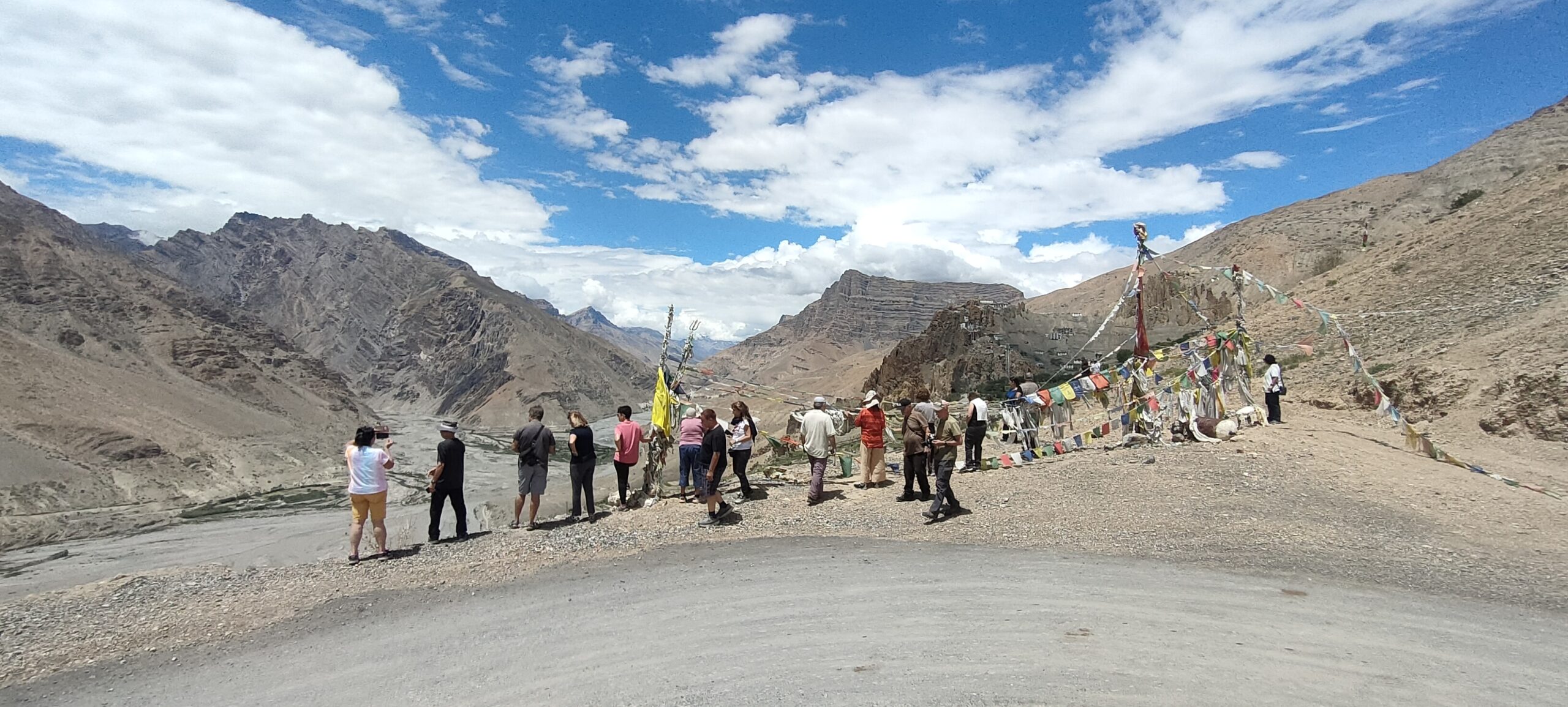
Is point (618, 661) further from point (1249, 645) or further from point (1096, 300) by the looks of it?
point (1096, 300)

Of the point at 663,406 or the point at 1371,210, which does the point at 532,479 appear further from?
the point at 1371,210

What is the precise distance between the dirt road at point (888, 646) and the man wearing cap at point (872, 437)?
3734mm

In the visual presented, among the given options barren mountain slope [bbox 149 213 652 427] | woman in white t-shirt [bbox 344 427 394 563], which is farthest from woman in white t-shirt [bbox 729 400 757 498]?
barren mountain slope [bbox 149 213 652 427]

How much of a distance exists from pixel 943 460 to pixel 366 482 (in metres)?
7.22

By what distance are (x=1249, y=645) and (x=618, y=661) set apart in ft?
15.9

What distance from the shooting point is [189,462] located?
57.0 m

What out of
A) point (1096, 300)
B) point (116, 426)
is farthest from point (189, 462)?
point (1096, 300)

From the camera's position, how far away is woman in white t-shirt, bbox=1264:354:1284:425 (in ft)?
45.6

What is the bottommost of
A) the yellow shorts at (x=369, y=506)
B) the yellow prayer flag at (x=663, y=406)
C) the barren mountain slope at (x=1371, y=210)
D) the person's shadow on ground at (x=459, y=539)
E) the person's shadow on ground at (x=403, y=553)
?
the person's shadow on ground at (x=403, y=553)

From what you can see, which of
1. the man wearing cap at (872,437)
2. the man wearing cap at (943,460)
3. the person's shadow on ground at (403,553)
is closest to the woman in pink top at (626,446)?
the person's shadow on ground at (403,553)

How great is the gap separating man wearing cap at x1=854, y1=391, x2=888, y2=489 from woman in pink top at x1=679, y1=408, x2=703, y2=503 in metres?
2.50

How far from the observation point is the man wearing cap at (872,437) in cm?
1148

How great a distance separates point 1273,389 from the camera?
13891 mm

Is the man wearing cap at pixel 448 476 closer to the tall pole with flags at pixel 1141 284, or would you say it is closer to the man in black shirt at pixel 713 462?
the man in black shirt at pixel 713 462
